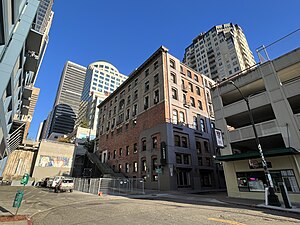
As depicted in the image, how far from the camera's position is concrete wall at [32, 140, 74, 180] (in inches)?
1758

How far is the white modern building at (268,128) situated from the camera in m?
15.3

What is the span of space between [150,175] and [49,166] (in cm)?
3305

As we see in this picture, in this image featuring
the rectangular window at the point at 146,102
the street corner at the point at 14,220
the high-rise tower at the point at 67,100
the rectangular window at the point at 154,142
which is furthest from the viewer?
the high-rise tower at the point at 67,100

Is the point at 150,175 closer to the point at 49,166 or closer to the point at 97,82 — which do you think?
the point at 49,166

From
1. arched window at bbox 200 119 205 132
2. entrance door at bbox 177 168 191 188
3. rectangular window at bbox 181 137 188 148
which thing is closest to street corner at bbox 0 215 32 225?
entrance door at bbox 177 168 191 188

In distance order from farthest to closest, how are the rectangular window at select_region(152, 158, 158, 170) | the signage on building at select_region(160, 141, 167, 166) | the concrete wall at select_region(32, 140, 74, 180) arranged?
the concrete wall at select_region(32, 140, 74, 180) → the rectangular window at select_region(152, 158, 158, 170) → the signage on building at select_region(160, 141, 167, 166)

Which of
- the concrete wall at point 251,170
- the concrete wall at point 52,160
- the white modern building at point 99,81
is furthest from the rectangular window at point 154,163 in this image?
the white modern building at point 99,81

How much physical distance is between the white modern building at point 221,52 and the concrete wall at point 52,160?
7173 centimetres

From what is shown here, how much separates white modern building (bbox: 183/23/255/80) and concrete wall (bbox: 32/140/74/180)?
71.7m

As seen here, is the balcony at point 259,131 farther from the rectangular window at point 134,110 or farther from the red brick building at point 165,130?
the rectangular window at point 134,110

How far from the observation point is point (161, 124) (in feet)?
95.1

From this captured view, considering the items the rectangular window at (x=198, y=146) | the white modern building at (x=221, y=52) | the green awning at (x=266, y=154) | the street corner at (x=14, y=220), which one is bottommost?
the street corner at (x=14, y=220)

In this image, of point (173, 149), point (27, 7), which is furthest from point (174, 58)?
point (27, 7)

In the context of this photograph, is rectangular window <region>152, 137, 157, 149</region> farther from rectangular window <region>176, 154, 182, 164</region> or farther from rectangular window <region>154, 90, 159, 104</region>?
rectangular window <region>154, 90, 159, 104</region>
